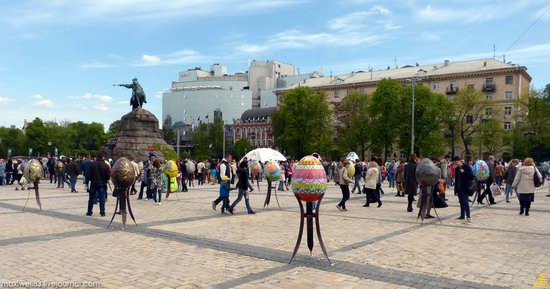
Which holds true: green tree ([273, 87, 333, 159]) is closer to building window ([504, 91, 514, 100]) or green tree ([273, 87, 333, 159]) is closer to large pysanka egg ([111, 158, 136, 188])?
building window ([504, 91, 514, 100])

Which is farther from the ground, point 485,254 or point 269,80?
point 269,80

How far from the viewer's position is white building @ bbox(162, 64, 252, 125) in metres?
125

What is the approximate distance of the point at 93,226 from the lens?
11.9 meters

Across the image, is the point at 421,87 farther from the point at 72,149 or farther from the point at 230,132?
the point at 72,149

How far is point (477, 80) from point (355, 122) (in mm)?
22311

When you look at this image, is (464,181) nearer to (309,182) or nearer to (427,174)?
(427,174)

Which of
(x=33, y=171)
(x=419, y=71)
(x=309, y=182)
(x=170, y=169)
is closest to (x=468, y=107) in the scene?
(x=419, y=71)

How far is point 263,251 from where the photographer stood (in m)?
8.95

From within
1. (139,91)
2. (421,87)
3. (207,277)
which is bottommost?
(207,277)

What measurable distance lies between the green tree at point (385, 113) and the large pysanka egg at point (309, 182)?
186 ft

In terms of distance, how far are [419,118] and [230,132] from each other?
6652cm

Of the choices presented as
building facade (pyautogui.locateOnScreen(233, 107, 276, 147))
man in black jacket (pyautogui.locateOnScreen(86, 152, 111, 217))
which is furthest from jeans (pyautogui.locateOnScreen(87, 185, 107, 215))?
building facade (pyautogui.locateOnScreen(233, 107, 276, 147))

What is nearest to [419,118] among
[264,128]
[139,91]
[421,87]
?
[421,87]

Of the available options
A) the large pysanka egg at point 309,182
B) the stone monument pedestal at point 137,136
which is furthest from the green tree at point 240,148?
the large pysanka egg at point 309,182
